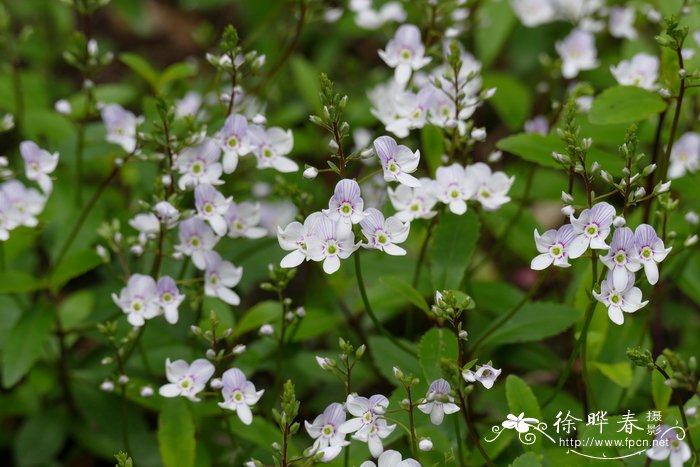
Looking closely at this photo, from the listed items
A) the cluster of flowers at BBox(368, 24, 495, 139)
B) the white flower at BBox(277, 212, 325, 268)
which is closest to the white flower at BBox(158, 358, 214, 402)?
the white flower at BBox(277, 212, 325, 268)

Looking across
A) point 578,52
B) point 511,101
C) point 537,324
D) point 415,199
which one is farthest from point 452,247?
point 578,52

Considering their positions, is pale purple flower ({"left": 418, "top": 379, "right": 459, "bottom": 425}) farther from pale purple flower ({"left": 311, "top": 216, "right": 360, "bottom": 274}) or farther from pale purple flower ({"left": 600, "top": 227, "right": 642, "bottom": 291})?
pale purple flower ({"left": 600, "top": 227, "right": 642, "bottom": 291})

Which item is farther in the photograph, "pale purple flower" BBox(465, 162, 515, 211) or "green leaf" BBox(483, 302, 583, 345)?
"pale purple flower" BBox(465, 162, 515, 211)

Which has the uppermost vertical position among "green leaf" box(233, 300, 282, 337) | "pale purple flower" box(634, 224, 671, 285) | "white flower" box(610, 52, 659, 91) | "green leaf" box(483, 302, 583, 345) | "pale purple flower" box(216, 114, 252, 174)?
"pale purple flower" box(216, 114, 252, 174)

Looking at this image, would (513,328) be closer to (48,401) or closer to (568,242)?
(568,242)

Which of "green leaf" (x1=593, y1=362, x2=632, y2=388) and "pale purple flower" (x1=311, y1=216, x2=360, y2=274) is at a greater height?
"pale purple flower" (x1=311, y1=216, x2=360, y2=274)

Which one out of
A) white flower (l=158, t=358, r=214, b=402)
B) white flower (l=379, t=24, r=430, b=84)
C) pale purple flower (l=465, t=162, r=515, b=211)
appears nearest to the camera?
white flower (l=158, t=358, r=214, b=402)

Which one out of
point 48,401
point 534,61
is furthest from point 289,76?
point 48,401

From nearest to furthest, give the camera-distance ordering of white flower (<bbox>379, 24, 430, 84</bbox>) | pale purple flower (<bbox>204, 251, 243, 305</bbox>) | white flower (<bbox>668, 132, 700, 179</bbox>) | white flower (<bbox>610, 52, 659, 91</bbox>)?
pale purple flower (<bbox>204, 251, 243, 305</bbox>)
white flower (<bbox>379, 24, 430, 84</bbox>)
white flower (<bbox>610, 52, 659, 91</bbox>)
white flower (<bbox>668, 132, 700, 179</bbox>)
